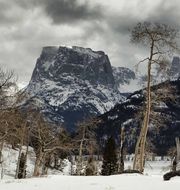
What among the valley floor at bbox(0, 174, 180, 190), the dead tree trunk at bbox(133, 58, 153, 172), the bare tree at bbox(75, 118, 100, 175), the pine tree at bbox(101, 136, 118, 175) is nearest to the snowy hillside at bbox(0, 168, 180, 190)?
the valley floor at bbox(0, 174, 180, 190)

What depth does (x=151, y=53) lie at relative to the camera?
120 feet

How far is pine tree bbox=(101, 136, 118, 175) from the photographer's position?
90562 millimetres

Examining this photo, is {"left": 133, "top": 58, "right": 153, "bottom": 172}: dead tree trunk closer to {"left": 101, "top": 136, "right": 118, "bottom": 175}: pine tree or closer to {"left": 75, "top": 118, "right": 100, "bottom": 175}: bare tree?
{"left": 75, "top": 118, "right": 100, "bottom": 175}: bare tree

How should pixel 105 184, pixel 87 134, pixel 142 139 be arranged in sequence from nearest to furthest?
1. pixel 105 184
2. pixel 142 139
3. pixel 87 134

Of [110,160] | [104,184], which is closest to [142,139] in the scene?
[104,184]

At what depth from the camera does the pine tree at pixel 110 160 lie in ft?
297

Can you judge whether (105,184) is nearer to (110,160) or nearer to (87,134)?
(87,134)

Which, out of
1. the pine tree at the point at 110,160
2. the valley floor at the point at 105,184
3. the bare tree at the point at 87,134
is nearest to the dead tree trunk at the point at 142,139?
the valley floor at the point at 105,184

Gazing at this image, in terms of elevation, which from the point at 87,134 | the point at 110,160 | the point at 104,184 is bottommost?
the point at 104,184

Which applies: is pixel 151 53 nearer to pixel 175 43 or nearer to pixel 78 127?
pixel 175 43

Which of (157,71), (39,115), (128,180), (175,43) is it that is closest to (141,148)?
(157,71)

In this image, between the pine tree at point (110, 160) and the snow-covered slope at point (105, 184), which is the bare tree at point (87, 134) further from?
the snow-covered slope at point (105, 184)

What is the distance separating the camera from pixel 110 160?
93562 mm

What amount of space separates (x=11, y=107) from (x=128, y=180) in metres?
19.2
